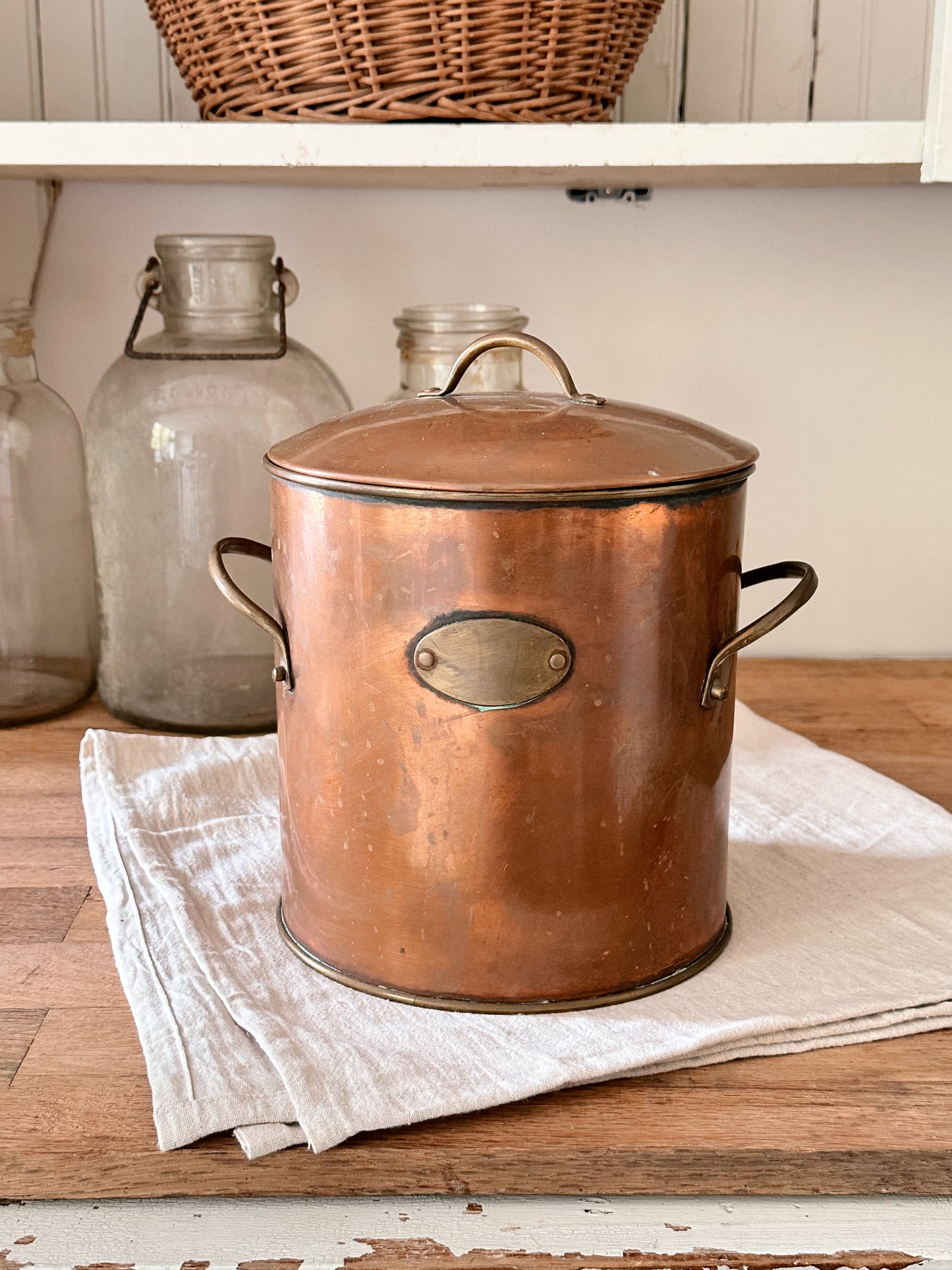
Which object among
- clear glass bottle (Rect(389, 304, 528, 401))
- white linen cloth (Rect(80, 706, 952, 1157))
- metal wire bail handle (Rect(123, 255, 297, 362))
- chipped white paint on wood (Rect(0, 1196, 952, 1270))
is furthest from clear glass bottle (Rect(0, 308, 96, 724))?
chipped white paint on wood (Rect(0, 1196, 952, 1270))

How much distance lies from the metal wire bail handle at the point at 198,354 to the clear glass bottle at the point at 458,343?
0.10 m

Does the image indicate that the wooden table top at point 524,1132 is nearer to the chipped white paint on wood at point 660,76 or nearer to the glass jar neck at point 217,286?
the glass jar neck at point 217,286

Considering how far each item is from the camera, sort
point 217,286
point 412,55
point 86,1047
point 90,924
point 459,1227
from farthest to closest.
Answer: point 217,286 → point 412,55 → point 90,924 → point 86,1047 → point 459,1227

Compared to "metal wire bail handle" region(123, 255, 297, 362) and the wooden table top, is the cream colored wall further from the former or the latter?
the wooden table top

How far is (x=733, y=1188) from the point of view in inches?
22.9

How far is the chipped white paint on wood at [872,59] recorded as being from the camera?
1.22 m

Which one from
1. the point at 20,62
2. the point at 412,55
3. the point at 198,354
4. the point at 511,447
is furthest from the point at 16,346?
the point at 511,447

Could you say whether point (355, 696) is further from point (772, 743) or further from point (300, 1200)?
point (772, 743)

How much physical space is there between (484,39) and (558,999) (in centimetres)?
65

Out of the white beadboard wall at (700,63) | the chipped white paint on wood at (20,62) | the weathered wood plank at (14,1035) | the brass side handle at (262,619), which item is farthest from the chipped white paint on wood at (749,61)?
the weathered wood plank at (14,1035)

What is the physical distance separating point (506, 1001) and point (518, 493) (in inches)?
10.7

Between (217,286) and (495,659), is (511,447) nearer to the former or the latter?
(495,659)

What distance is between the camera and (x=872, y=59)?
4.03 ft

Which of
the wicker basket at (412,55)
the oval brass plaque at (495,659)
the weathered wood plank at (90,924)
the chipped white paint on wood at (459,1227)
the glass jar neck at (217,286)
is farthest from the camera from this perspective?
the glass jar neck at (217,286)
